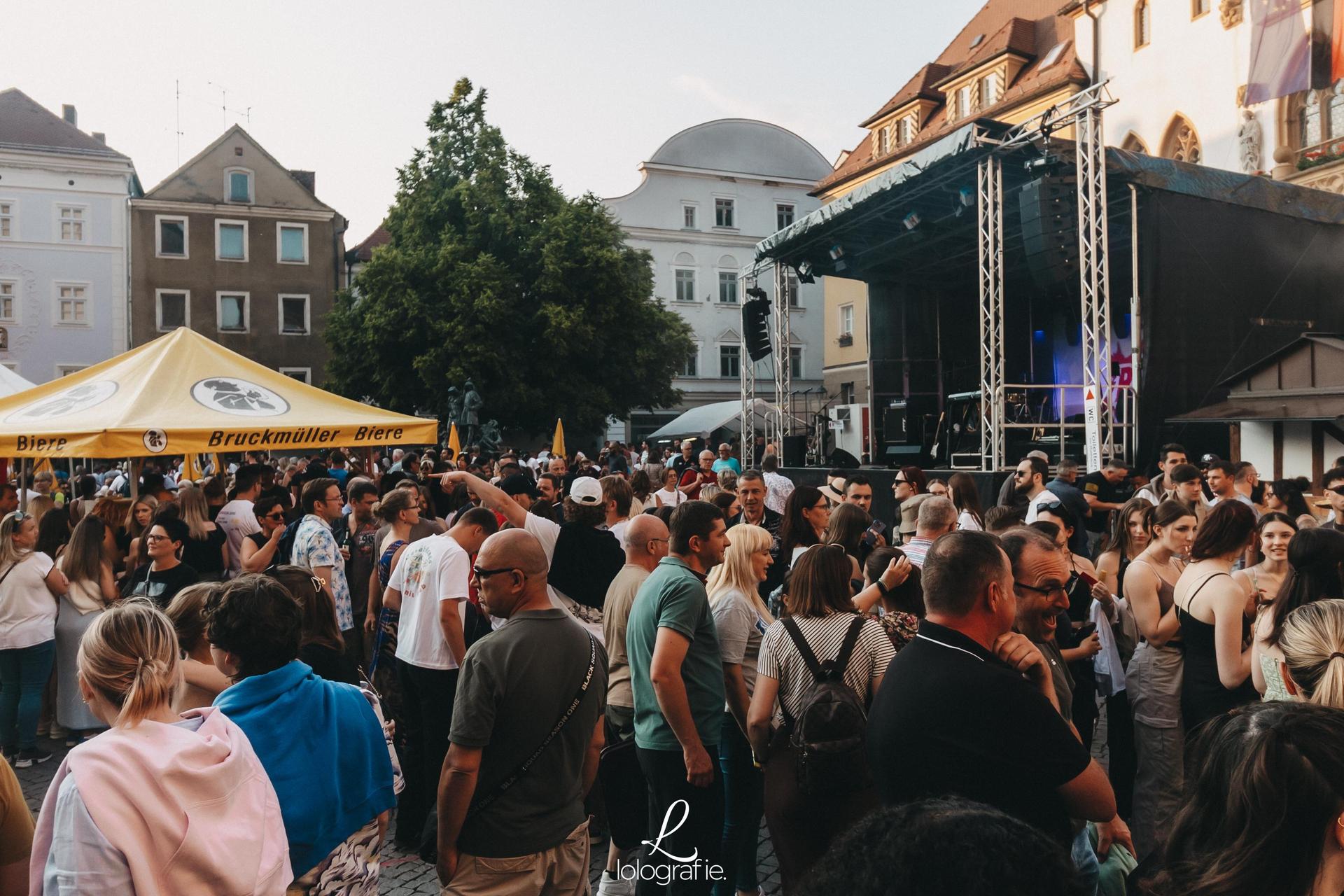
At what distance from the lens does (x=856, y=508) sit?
15.6ft

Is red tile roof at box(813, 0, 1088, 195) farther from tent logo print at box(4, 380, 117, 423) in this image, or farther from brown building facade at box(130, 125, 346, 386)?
tent logo print at box(4, 380, 117, 423)

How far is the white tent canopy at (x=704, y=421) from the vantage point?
93.4ft

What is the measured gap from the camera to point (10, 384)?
36.9ft

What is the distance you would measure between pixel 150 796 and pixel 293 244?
39235 mm

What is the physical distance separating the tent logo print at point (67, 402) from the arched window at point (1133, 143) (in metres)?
24.0

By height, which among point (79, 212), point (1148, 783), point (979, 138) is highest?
point (79, 212)

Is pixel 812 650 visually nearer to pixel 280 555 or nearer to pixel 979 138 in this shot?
pixel 280 555

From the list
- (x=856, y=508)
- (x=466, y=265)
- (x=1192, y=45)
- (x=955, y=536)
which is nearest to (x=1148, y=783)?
(x=856, y=508)

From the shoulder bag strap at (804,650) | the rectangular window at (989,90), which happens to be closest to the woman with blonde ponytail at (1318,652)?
the shoulder bag strap at (804,650)

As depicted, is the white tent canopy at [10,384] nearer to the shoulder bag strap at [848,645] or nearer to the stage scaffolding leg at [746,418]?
the shoulder bag strap at [848,645]

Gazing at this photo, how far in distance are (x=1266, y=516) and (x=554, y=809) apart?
3930mm

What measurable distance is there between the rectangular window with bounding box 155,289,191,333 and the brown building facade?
33 millimetres
